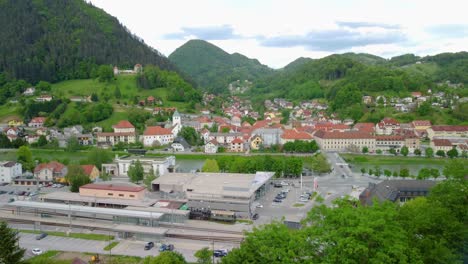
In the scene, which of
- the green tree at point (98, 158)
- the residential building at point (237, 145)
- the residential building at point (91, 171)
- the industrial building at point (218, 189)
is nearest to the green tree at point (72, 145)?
the green tree at point (98, 158)

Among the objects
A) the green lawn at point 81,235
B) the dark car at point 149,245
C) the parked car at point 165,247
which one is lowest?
the green lawn at point 81,235

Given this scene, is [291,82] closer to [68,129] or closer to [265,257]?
[68,129]

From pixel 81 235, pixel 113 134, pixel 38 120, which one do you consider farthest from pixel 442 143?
pixel 38 120

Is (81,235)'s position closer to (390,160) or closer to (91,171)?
(91,171)

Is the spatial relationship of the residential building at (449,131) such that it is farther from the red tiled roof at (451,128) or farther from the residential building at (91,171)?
the residential building at (91,171)

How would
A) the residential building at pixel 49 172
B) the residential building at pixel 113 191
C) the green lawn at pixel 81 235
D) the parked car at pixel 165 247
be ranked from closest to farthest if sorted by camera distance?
1. the parked car at pixel 165 247
2. the green lawn at pixel 81 235
3. the residential building at pixel 113 191
4. the residential building at pixel 49 172

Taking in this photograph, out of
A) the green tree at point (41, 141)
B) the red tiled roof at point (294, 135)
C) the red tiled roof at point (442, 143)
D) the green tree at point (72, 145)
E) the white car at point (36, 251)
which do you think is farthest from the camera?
the green tree at point (41, 141)

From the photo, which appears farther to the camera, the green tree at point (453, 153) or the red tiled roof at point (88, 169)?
the green tree at point (453, 153)

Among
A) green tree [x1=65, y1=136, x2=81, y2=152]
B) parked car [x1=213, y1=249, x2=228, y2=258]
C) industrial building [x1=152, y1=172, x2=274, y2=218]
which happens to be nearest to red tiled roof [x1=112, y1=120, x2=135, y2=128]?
green tree [x1=65, y1=136, x2=81, y2=152]
